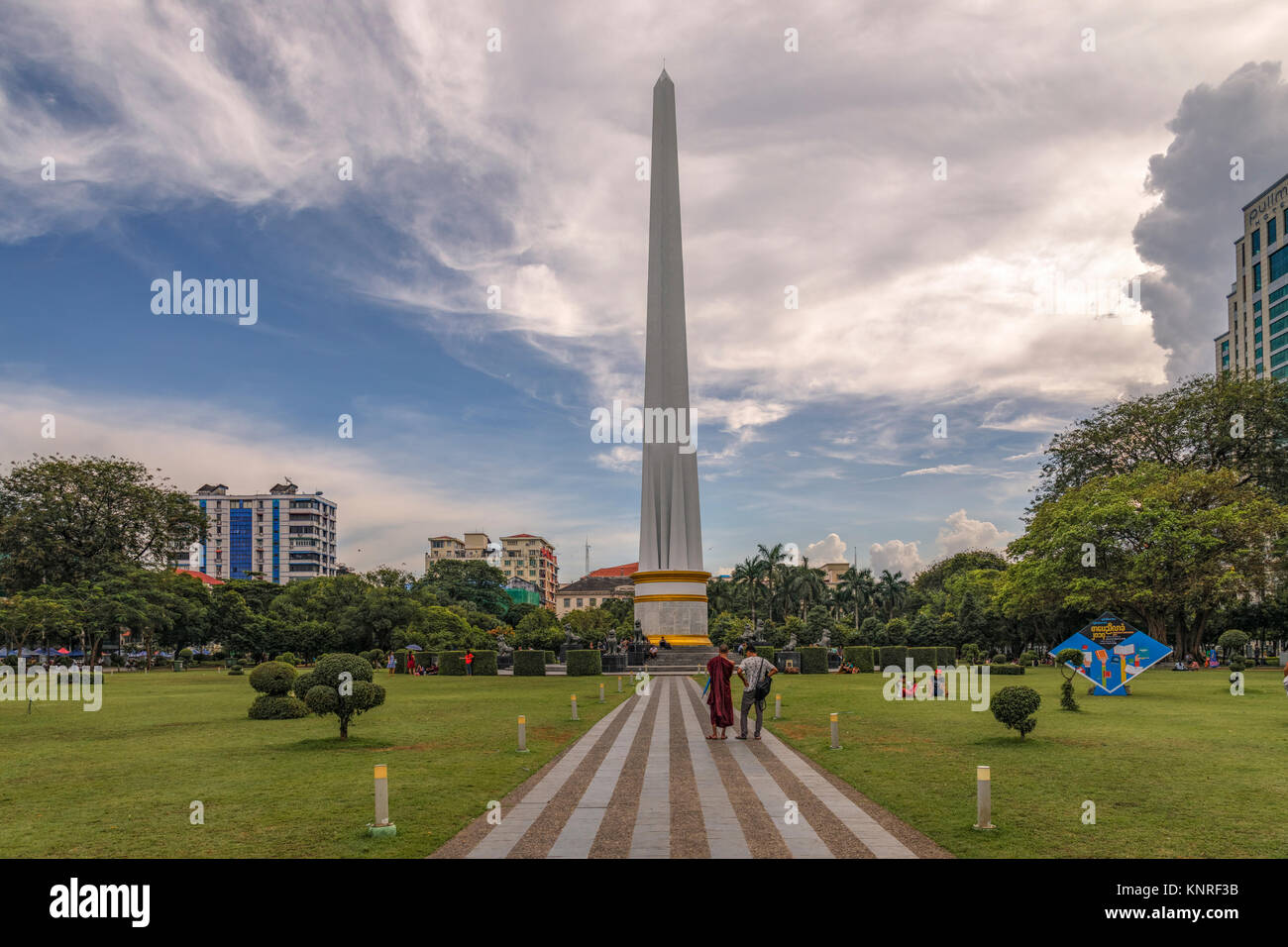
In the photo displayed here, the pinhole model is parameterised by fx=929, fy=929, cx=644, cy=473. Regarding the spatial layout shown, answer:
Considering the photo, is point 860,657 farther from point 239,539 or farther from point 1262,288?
point 239,539

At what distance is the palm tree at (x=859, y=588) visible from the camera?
126188 millimetres

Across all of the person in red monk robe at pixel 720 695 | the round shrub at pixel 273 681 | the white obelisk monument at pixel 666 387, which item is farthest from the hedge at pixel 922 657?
the round shrub at pixel 273 681

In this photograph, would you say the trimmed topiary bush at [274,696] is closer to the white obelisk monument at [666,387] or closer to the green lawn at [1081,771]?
the green lawn at [1081,771]

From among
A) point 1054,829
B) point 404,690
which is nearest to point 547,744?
point 1054,829

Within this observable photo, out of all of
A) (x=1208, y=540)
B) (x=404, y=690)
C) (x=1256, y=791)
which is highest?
(x=1208, y=540)

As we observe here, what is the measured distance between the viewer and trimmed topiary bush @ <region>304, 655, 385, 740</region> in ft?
70.4

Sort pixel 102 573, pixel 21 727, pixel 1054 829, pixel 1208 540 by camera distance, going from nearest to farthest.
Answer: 1. pixel 1054 829
2. pixel 21 727
3. pixel 1208 540
4. pixel 102 573

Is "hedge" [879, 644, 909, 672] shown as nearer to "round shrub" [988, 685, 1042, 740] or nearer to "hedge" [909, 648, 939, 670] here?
"hedge" [909, 648, 939, 670]

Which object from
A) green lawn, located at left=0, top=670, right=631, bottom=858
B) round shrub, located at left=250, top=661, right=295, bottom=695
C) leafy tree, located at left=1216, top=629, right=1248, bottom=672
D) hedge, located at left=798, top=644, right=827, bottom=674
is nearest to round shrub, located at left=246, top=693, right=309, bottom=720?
round shrub, located at left=250, top=661, right=295, bottom=695

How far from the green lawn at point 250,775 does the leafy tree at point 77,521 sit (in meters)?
46.4
